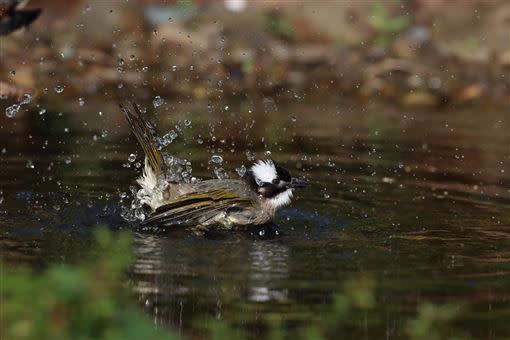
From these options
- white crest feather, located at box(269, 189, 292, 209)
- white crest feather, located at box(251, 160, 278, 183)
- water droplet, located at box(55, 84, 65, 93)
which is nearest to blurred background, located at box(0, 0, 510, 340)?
water droplet, located at box(55, 84, 65, 93)

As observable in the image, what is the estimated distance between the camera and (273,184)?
34.5 ft

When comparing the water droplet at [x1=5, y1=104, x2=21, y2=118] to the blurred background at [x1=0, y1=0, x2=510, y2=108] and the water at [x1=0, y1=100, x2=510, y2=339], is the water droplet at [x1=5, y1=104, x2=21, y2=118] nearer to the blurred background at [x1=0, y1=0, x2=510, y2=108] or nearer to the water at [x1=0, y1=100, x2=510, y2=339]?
the water at [x1=0, y1=100, x2=510, y2=339]

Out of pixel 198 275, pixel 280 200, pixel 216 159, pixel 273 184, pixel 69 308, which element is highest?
pixel 216 159

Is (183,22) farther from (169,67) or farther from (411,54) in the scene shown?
(411,54)

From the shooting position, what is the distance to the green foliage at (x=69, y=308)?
467 cm

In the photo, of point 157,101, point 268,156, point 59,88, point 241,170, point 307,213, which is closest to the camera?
point 307,213

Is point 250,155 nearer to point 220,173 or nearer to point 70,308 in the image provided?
point 220,173

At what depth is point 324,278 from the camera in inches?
315

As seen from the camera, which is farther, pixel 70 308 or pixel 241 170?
pixel 241 170

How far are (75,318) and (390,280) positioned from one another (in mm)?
3756

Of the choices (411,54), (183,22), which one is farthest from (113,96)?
(411,54)

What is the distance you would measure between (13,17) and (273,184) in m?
3.14

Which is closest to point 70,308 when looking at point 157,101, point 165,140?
point 165,140

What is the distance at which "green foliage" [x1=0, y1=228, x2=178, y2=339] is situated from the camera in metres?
4.67
